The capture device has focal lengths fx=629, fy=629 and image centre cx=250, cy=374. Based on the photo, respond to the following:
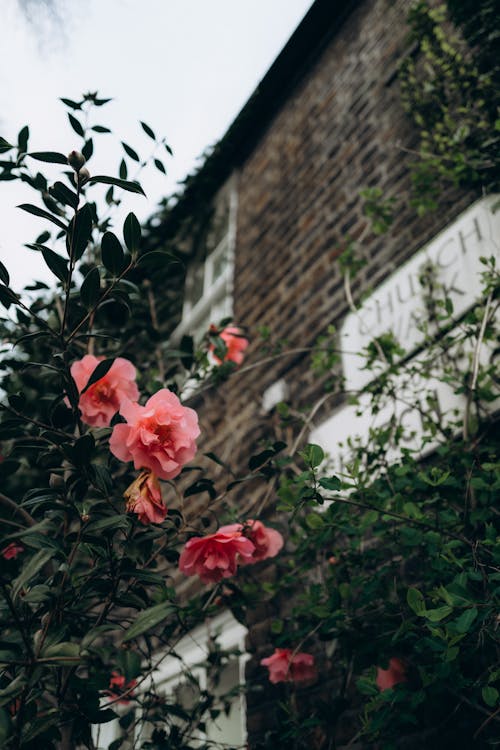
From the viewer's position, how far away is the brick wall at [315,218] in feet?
9.09

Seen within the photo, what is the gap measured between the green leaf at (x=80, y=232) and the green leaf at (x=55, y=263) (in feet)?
0.13

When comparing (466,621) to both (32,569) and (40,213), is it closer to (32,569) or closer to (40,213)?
(32,569)

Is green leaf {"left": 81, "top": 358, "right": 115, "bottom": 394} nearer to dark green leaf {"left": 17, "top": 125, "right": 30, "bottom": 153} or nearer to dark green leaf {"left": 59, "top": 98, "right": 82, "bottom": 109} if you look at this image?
→ dark green leaf {"left": 17, "top": 125, "right": 30, "bottom": 153}

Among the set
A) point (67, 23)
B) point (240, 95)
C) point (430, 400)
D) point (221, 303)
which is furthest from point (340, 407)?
point (240, 95)

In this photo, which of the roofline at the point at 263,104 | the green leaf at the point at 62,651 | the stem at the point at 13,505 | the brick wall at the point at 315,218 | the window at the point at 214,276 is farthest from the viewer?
the window at the point at 214,276

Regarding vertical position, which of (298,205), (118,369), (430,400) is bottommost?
(430,400)

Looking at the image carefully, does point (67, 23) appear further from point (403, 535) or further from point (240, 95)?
point (240, 95)

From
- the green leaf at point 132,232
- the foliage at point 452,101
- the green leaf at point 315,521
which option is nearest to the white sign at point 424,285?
the foliage at point 452,101

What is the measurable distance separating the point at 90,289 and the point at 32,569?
0.60 metres

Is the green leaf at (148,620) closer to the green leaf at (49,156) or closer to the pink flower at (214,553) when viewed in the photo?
the pink flower at (214,553)

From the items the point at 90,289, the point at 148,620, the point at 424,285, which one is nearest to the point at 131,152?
the point at 90,289

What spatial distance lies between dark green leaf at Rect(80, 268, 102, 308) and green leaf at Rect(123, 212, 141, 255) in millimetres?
98

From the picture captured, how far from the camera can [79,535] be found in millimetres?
1267

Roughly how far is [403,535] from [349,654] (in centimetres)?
38
